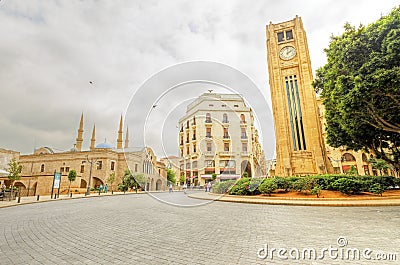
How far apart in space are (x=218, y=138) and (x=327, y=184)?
14.3 metres

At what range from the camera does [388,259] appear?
12.1ft

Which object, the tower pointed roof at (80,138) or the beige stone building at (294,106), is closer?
the beige stone building at (294,106)

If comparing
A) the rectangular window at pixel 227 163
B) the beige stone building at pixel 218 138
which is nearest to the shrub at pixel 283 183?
the beige stone building at pixel 218 138

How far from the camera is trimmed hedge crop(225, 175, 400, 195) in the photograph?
Answer: 46.2 ft

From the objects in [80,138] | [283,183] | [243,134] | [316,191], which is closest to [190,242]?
[243,134]

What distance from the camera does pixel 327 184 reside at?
602 inches

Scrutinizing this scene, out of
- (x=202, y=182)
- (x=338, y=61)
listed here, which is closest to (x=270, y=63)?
(x=338, y=61)

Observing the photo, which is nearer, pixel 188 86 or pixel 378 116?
pixel 188 86

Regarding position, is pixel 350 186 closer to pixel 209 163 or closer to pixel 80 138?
pixel 209 163

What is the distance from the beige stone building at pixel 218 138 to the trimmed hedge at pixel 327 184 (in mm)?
9073

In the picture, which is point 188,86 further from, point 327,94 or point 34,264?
point 327,94

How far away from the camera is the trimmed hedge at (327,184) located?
46.2 ft

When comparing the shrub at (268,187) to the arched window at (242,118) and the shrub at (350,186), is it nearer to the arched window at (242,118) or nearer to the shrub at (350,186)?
the shrub at (350,186)

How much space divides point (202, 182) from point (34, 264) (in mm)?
3668
